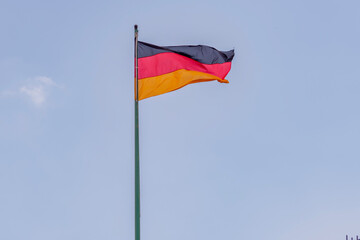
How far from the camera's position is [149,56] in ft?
51.6

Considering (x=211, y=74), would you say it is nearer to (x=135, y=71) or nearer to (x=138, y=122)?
(x=135, y=71)

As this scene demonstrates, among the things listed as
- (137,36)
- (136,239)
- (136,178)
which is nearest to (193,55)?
(137,36)

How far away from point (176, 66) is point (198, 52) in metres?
0.98

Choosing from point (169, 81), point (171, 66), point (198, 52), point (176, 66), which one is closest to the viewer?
point (169, 81)

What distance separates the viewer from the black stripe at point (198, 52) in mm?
15766

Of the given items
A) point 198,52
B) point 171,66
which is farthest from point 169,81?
point 198,52

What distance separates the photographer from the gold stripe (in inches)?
603

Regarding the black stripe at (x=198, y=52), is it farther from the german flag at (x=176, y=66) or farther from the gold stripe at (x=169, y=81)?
the gold stripe at (x=169, y=81)

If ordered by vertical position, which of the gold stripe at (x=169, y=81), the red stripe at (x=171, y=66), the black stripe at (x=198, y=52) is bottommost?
the gold stripe at (x=169, y=81)

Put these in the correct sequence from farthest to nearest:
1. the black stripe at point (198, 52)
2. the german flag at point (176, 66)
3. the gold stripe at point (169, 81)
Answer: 1. the black stripe at point (198, 52)
2. the german flag at point (176, 66)
3. the gold stripe at point (169, 81)

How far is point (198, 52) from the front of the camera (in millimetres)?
16922

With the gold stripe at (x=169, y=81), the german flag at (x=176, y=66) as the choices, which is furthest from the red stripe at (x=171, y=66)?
the gold stripe at (x=169, y=81)

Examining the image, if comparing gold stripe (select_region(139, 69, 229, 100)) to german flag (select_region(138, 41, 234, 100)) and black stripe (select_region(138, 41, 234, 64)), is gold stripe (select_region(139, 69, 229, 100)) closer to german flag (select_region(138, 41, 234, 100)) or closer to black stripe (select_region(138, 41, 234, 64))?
german flag (select_region(138, 41, 234, 100))

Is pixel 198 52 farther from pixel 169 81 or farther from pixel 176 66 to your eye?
pixel 169 81
